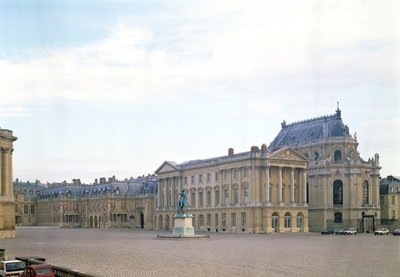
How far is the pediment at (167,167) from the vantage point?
371 ft

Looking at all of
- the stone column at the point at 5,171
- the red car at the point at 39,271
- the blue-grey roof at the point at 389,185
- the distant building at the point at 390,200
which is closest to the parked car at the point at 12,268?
A: the red car at the point at 39,271

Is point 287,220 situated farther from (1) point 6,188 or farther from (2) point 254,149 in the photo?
(1) point 6,188

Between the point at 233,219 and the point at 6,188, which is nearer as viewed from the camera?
the point at 6,188

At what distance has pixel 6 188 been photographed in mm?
68375

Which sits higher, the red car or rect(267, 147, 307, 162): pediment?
rect(267, 147, 307, 162): pediment

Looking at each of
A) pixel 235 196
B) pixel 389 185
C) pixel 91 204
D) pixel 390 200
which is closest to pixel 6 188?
pixel 235 196

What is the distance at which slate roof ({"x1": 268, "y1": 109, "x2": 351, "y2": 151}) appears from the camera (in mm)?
107125

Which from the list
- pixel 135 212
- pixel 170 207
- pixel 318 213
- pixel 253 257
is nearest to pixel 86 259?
pixel 253 257

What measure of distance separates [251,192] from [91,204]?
6696cm

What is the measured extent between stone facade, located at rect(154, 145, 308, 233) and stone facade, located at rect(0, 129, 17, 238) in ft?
114

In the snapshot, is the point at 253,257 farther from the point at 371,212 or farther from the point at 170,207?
the point at 170,207

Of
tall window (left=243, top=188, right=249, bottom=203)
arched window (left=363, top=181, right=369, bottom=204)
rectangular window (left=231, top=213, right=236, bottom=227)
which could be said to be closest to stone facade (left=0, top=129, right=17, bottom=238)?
tall window (left=243, top=188, right=249, bottom=203)

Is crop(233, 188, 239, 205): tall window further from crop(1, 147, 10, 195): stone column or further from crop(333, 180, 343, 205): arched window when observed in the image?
crop(1, 147, 10, 195): stone column

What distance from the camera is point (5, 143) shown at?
6869 centimetres
